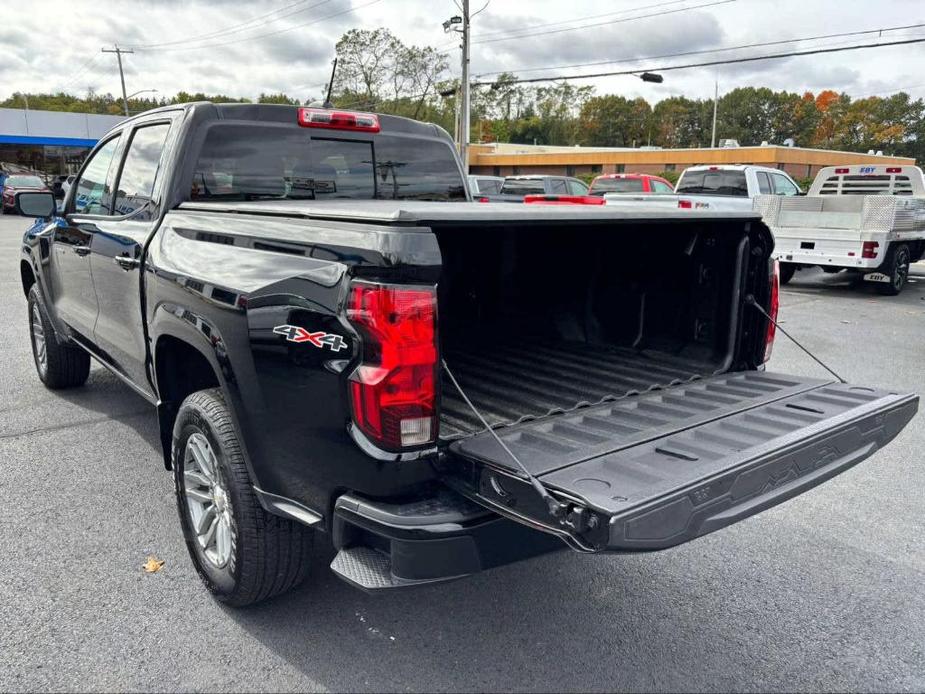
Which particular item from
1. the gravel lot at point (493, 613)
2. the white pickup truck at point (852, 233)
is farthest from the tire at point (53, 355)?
the white pickup truck at point (852, 233)

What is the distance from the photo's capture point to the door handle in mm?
3676

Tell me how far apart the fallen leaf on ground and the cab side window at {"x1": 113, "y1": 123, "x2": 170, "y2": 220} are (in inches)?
64.6

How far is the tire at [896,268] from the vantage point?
39.3 feet

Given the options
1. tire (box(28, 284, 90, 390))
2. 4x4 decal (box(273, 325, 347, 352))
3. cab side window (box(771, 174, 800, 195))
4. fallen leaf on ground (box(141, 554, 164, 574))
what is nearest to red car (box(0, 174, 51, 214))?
cab side window (box(771, 174, 800, 195))

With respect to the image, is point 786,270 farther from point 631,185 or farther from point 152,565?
point 152,565

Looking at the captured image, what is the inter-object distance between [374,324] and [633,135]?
382 ft

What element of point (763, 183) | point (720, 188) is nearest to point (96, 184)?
point (720, 188)

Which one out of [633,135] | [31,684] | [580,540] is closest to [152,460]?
[31,684]

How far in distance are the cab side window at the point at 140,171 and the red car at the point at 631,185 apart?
50.9ft

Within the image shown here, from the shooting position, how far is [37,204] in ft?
16.4

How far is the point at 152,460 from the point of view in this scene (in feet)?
15.4

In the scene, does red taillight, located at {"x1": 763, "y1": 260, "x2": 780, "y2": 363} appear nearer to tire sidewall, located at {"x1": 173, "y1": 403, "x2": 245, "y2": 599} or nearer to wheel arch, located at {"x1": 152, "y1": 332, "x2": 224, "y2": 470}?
tire sidewall, located at {"x1": 173, "y1": 403, "x2": 245, "y2": 599}

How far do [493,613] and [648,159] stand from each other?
181 ft

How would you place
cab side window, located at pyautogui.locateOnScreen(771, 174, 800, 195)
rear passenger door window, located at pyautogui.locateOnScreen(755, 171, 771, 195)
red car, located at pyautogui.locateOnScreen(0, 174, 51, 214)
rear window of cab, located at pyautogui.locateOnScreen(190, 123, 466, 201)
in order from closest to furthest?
rear window of cab, located at pyautogui.locateOnScreen(190, 123, 466, 201)
rear passenger door window, located at pyautogui.locateOnScreen(755, 171, 771, 195)
cab side window, located at pyautogui.locateOnScreen(771, 174, 800, 195)
red car, located at pyautogui.locateOnScreen(0, 174, 51, 214)
